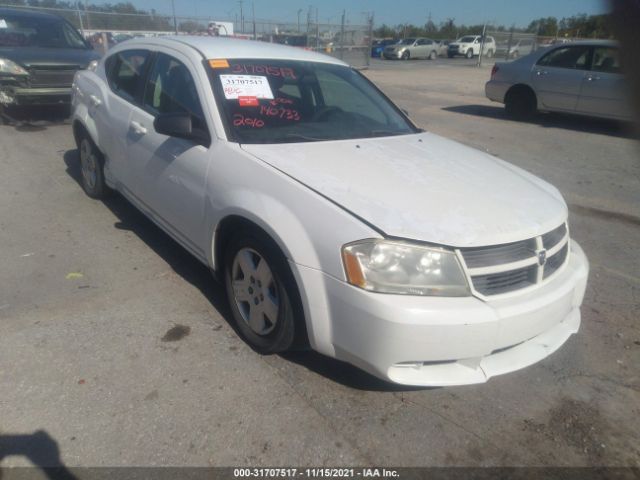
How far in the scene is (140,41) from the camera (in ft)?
14.4

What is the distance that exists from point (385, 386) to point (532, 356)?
74cm

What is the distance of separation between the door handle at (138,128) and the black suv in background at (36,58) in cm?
567

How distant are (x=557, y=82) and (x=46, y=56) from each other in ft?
30.1

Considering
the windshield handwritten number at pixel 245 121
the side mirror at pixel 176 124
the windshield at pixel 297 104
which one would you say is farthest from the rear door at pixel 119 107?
the windshield handwritten number at pixel 245 121

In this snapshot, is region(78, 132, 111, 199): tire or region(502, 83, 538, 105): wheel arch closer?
region(78, 132, 111, 199): tire

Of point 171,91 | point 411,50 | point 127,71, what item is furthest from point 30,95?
point 411,50

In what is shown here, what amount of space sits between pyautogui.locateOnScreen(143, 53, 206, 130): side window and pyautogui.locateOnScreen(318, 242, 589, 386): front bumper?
1601 mm

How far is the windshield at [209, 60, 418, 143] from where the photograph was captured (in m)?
3.21

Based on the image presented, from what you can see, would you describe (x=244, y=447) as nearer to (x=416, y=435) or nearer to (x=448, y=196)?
(x=416, y=435)

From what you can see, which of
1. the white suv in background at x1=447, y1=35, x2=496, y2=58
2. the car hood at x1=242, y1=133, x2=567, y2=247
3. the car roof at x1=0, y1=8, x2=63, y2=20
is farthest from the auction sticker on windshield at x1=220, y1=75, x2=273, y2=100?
the white suv in background at x1=447, y1=35, x2=496, y2=58

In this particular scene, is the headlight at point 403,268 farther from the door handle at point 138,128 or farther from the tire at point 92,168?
the tire at point 92,168

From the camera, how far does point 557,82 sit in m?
10.0

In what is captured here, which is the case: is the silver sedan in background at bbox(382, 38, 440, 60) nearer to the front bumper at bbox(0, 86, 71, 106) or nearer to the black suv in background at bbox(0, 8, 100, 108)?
the black suv in background at bbox(0, 8, 100, 108)

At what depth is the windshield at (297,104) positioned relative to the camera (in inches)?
126
